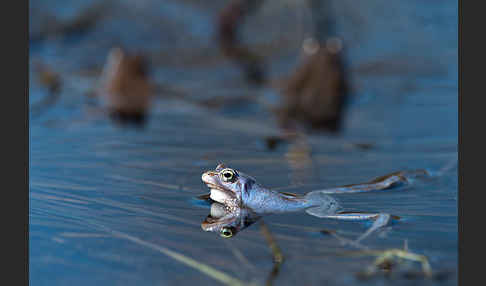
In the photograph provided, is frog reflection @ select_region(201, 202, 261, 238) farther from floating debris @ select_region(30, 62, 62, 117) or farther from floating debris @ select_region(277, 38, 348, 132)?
floating debris @ select_region(30, 62, 62, 117)

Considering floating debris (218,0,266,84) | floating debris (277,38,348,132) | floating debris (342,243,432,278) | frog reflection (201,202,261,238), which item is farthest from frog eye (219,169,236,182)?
floating debris (218,0,266,84)

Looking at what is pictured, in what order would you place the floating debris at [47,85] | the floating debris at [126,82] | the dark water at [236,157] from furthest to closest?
the floating debris at [126,82], the floating debris at [47,85], the dark water at [236,157]

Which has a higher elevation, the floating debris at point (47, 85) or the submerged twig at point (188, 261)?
the floating debris at point (47, 85)

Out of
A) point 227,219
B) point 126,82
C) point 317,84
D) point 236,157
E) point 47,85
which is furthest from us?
point 47,85

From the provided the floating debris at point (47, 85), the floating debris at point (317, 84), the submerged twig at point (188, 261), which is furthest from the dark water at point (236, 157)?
the floating debris at point (317, 84)

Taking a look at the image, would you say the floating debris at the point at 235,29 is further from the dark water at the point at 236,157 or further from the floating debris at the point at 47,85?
the floating debris at the point at 47,85

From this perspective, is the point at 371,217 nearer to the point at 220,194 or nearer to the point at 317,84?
the point at 220,194

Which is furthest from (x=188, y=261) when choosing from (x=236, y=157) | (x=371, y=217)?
(x=236, y=157)
